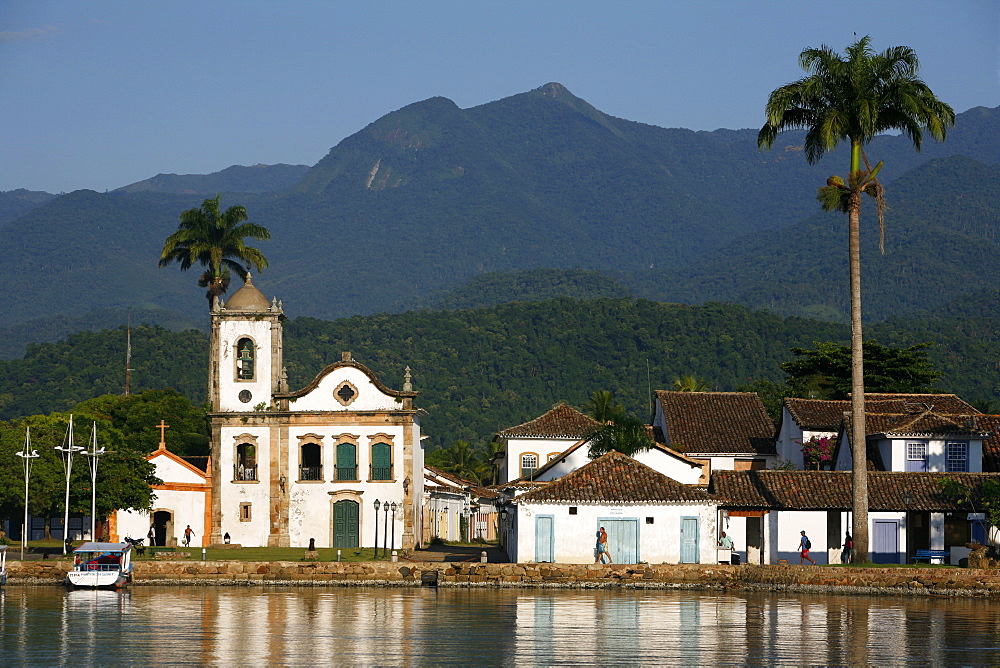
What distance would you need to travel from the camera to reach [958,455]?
5541 cm

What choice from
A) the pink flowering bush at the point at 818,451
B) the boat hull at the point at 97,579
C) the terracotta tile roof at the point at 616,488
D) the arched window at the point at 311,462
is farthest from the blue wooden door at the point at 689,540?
the arched window at the point at 311,462

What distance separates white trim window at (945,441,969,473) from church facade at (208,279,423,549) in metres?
22.8

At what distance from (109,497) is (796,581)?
28.0 meters

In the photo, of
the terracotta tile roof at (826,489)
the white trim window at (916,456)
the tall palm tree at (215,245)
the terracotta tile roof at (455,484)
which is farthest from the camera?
the tall palm tree at (215,245)

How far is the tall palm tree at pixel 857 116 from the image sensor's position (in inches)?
1805

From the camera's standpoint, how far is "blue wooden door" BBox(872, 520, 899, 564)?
168ft

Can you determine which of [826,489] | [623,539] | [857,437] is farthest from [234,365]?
[857,437]

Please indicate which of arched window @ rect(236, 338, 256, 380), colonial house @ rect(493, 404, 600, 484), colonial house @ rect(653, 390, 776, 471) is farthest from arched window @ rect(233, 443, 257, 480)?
colonial house @ rect(653, 390, 776, 471)

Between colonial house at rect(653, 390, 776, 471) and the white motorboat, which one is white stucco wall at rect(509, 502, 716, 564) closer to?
the white motorboat

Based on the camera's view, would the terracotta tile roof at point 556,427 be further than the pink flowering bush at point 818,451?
Yes

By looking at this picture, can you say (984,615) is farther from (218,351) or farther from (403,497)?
(218,351)

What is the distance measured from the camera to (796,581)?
153ft

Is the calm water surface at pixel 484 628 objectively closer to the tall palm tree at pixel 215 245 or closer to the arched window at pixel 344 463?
the arched window at pixel 344 463

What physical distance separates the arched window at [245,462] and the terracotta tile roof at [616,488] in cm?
1972
